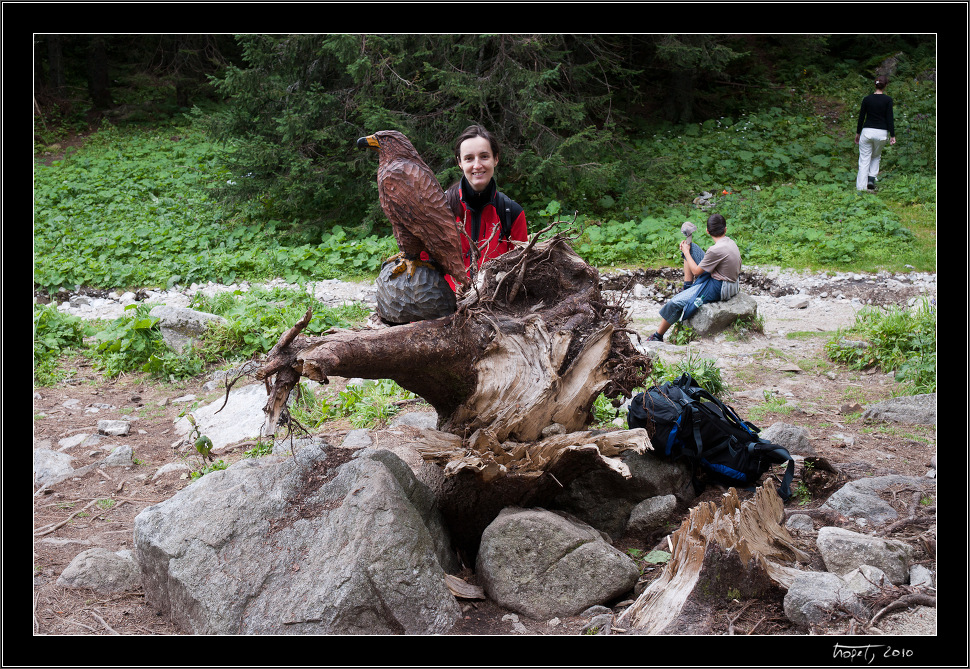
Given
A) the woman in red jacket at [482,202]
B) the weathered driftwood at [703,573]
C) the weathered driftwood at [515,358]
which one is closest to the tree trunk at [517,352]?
the weathered driftwood at [515,358]

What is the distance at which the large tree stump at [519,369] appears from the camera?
321 cm

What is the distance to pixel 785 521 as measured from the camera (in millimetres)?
3590

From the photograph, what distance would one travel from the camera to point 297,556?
2910 mm

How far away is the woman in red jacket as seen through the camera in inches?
148

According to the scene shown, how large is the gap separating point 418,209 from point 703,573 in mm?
1897

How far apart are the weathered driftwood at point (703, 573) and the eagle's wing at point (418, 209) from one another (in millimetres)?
1592

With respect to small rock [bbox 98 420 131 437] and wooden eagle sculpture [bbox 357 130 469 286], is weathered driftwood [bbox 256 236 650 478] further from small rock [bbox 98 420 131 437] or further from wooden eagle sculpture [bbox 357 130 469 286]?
small rock [bbox 98 420 131 437]

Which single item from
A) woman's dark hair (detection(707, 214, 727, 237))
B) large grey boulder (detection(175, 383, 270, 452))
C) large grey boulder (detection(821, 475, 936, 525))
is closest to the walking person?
woman's dark hair (detection(707, 214, 727, 237))

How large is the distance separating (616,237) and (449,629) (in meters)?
7.56

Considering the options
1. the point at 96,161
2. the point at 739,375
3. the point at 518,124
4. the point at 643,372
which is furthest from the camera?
the point at 96,161

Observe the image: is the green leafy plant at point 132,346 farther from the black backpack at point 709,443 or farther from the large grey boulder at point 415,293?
the black backpack at point 709,443
